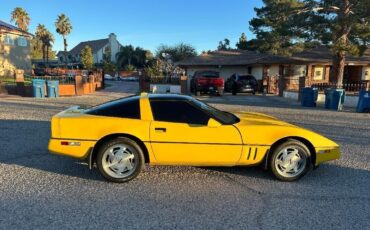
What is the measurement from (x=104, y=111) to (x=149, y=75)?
21.8 m

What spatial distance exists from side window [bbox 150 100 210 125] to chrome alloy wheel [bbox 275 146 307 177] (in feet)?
4.20

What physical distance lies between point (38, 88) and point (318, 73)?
75.5 ft

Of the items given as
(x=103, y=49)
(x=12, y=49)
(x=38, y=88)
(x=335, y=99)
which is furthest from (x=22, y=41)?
(x=103, y=49)

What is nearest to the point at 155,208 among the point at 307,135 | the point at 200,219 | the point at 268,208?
the point at 200,219

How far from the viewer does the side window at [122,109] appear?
4.64m

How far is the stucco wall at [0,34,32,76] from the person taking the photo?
3338cm

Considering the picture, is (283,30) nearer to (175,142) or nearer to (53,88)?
(53,88)

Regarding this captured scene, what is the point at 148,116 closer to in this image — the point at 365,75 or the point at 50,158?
the point at 50,158

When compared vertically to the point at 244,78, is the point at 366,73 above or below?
above

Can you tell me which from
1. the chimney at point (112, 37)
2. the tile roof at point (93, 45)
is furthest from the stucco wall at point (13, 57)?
the chimney at point (112, 37)

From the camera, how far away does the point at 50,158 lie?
5691 mm

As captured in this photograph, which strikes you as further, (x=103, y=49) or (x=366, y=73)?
(x=103, y=49)

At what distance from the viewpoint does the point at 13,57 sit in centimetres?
3475

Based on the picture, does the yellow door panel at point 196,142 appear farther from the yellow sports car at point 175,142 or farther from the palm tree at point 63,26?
Answer: the palm tree at point 63,26
